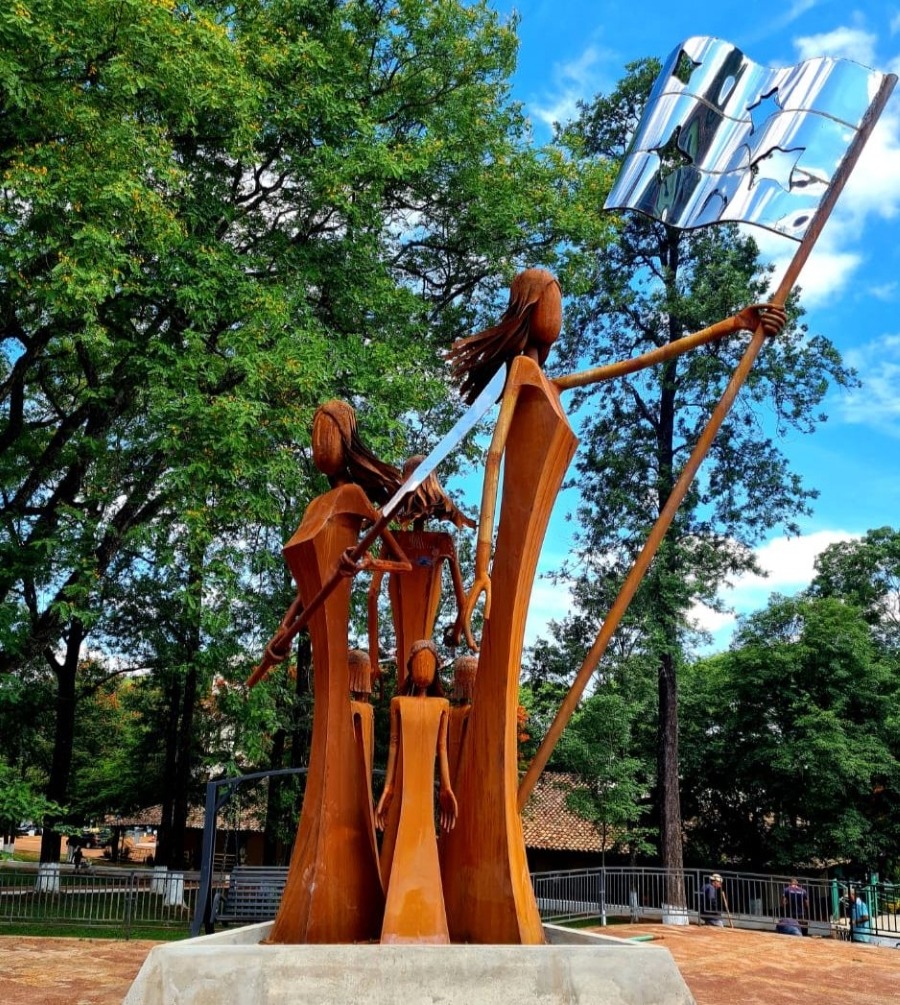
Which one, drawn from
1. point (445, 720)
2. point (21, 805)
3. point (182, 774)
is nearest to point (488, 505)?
point (445, 720)

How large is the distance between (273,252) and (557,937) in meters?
9.86

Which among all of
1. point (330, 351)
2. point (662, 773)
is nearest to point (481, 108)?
point (330, 351)

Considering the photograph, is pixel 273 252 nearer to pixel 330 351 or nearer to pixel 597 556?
pixel 330 351

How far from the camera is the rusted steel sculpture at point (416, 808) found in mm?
3986

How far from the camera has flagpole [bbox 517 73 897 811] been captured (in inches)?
171

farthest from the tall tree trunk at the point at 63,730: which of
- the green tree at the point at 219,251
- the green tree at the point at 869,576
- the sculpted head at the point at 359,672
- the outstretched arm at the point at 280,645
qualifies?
the green tree at the point at 869,576

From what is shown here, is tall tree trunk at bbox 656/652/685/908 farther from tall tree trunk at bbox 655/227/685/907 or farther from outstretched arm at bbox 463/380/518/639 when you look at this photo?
outstretched arm at bbox 463/380/518/639

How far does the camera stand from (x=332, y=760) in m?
4.52

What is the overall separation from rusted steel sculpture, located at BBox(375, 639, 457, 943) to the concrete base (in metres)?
0.49

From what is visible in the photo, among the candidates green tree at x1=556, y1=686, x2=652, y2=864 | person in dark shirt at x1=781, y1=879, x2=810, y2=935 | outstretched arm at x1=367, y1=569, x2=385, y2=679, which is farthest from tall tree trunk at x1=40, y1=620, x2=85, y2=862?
outstretched arm at x1=367, y1=569, x2=385, y2=679

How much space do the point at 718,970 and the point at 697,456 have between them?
22.9 feet

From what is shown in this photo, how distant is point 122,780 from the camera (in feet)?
79.1

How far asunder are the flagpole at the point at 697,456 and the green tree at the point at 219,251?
611 centimetres

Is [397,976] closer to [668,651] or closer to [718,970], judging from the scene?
[718,970]
